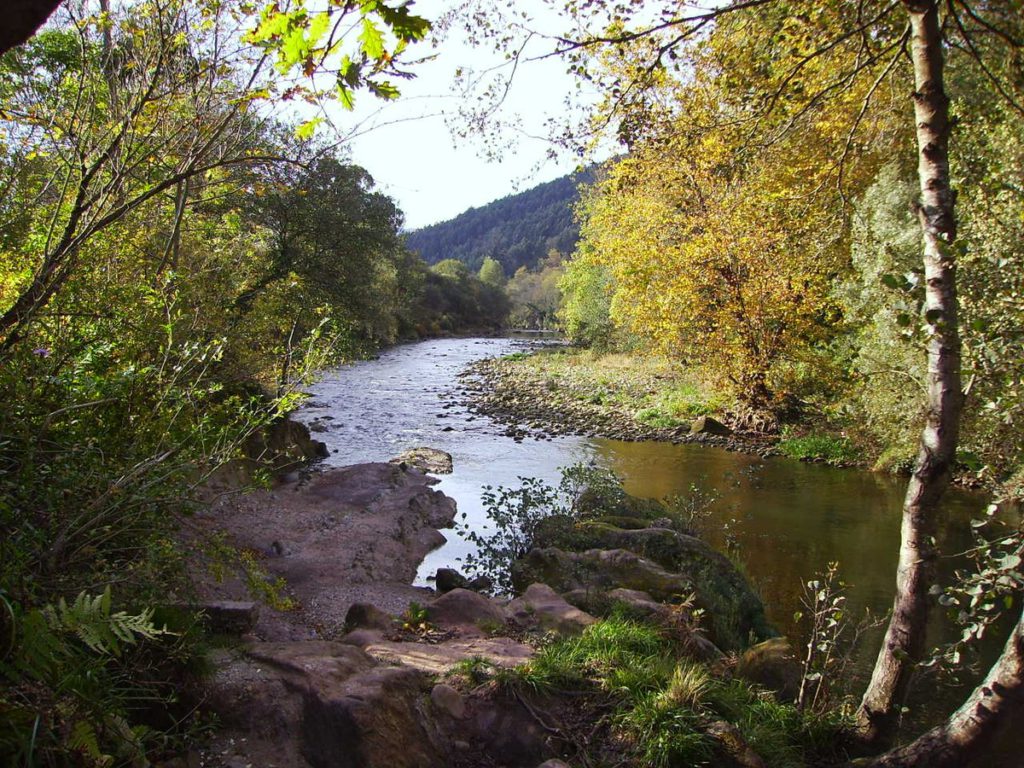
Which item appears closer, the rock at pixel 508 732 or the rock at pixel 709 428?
the rock at pixel 508 732

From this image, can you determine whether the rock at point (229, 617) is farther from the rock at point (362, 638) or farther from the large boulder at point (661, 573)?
the large boulder at point (661, 573)

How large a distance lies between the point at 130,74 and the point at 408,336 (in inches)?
2062

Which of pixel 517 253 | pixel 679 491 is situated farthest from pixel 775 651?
pixel 517 253

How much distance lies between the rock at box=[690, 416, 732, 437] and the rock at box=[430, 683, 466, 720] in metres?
14.8

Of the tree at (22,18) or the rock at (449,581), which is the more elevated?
the tree at (22,18)

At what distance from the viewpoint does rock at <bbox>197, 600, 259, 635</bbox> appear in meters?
4.57

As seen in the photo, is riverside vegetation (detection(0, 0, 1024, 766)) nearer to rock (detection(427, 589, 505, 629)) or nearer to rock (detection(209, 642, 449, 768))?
rock (detection(209, 642, 449, 768))

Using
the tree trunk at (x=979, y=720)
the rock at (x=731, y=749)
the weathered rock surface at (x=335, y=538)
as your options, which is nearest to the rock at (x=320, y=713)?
the rock at (x=731, y=749)

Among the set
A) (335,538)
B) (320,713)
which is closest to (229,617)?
(320,713)

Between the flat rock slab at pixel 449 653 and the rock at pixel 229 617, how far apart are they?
36.7 inches

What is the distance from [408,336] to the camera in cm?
5638

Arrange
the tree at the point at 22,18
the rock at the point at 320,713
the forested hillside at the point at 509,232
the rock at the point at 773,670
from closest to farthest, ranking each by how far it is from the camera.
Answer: the tree at the point at 22,18, the rock at the point at 320,713, the rock at the point at 773,670, the forested hillside at the point at 509,232

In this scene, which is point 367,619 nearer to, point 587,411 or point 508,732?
point 508,732

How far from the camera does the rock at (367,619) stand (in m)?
5.94
